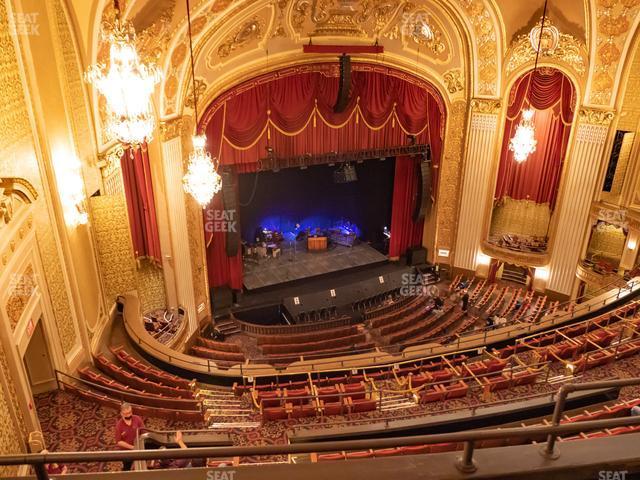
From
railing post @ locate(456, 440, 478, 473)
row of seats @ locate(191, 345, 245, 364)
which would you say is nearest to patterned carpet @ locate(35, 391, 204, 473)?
row of seats @ locate(191, 345, 245, 364)

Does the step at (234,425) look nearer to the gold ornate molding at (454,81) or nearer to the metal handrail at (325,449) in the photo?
the metal handrail at (325,449)

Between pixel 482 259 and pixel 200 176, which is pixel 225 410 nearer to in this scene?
pixel 200 176

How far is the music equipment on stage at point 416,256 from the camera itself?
1595 cm

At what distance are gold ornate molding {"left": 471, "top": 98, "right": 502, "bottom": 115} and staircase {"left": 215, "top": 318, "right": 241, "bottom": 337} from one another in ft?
28.3

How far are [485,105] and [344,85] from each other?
4046mm

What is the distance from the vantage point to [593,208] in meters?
12.7

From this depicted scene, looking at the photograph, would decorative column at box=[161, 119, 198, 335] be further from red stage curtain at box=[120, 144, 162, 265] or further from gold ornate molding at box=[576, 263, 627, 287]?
gold ornate molding at box=[576, 263, 627, 287]

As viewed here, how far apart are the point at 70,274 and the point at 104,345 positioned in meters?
1.80

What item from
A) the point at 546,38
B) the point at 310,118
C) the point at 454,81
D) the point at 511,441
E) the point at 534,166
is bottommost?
the point at 511,441

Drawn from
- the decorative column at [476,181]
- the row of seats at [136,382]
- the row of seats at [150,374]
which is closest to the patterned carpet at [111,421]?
the row of seats at [136,382]

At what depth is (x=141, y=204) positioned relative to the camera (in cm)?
1085

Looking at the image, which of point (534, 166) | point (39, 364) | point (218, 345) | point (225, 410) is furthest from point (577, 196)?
point (39, 364)
